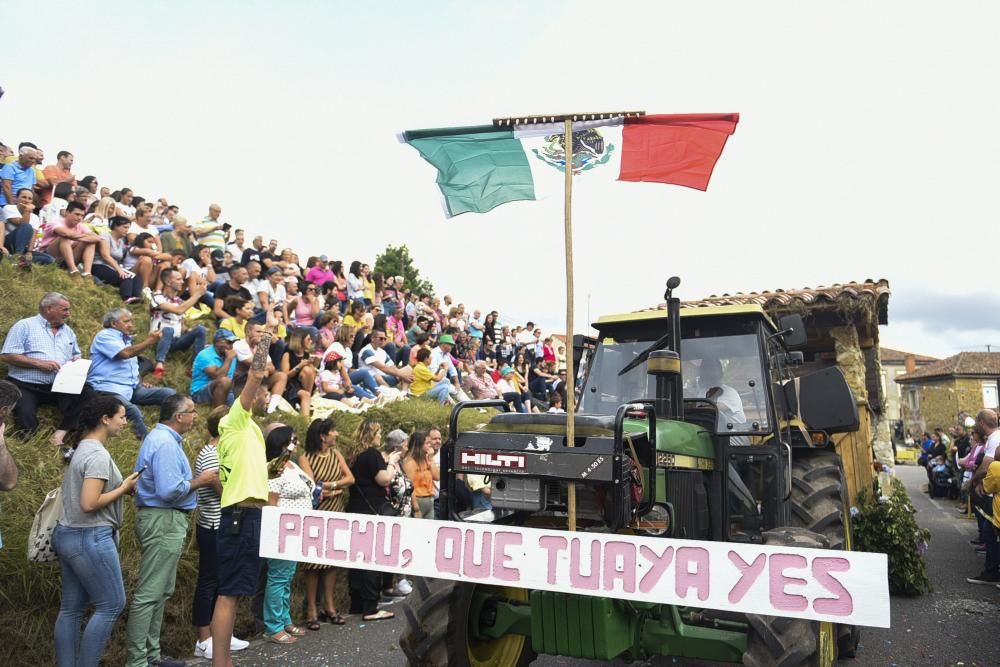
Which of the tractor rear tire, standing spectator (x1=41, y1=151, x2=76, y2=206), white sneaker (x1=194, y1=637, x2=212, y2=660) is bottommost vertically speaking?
white sneaker (x1=194, y1=637, x2=212, y2=660)

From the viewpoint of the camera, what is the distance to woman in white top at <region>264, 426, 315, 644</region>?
6.07 meters

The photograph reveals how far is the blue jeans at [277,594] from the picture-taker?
605 centimetres

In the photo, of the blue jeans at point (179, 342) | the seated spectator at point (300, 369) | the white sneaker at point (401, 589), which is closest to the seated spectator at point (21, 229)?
the blue jeans at point (179, 342)

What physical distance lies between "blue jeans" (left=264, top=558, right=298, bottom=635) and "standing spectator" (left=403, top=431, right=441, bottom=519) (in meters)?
2.19

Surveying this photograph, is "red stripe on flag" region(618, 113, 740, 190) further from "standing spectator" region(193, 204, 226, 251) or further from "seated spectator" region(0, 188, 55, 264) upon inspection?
"standing spectator" region(193, 204, 226, 251)

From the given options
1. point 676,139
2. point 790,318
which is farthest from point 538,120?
point 790,318

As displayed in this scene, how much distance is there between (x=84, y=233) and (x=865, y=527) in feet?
33.5

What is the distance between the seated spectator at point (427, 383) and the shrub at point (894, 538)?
21.9ft

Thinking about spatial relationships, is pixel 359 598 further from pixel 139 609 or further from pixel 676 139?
pixel 676 139

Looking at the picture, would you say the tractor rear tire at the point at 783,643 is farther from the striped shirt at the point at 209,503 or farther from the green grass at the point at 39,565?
the green grass at the point at 39,565

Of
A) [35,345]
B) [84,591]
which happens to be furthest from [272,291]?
[84,591]

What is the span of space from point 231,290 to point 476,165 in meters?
6.72

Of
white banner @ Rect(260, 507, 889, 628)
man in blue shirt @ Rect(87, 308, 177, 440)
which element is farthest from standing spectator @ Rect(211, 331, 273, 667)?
man in blue shirt @ Rect(87, 308, 177, 440)

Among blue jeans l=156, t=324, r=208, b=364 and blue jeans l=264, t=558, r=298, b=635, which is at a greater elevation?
blue jeans l=156, t=324, r=208, b=364
